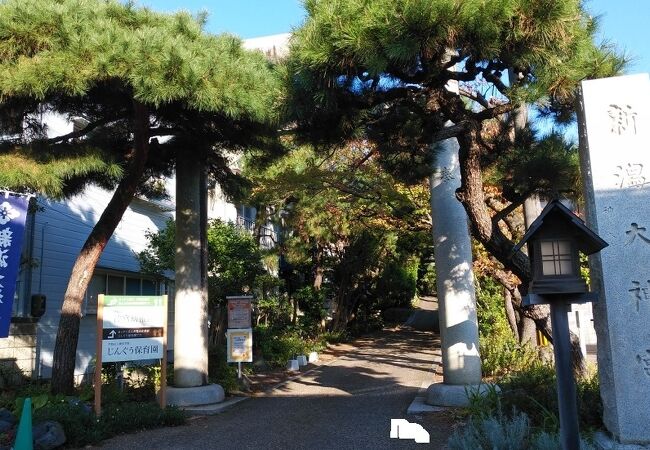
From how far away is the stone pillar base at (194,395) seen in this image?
388 inches

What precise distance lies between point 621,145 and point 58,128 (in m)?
11.2

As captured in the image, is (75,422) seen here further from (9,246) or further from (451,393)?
(451,393)

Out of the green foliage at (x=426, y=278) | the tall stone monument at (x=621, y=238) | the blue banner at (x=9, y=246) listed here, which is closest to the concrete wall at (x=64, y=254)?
the blue banner at (x=9, y=246)

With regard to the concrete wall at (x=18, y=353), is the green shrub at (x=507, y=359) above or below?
below

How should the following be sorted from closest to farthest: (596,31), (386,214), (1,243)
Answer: (596,31), (1,243), (386,214)

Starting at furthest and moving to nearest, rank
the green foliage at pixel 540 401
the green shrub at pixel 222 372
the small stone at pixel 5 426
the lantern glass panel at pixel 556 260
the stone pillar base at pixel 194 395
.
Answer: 1. the green shrub at pixel 222 372
2. the stone pillar base at pixel 194 395
3. the small stone at pixel 5 426
4. the green foliage at pixel 540 401
5. the lantern glass panel at pixel 556 260

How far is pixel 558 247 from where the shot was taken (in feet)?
15.2

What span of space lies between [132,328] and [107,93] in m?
3.73

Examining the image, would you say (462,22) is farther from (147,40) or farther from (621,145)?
(147,40)

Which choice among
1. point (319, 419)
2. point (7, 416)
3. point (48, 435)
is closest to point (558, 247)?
point (319, 419)

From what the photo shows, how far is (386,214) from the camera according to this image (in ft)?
54.6

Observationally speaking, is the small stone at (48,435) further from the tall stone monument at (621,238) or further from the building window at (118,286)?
the building window at (118,286)

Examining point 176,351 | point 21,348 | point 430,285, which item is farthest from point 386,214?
point 430,285

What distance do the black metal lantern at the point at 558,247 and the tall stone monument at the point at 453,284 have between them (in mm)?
5021
